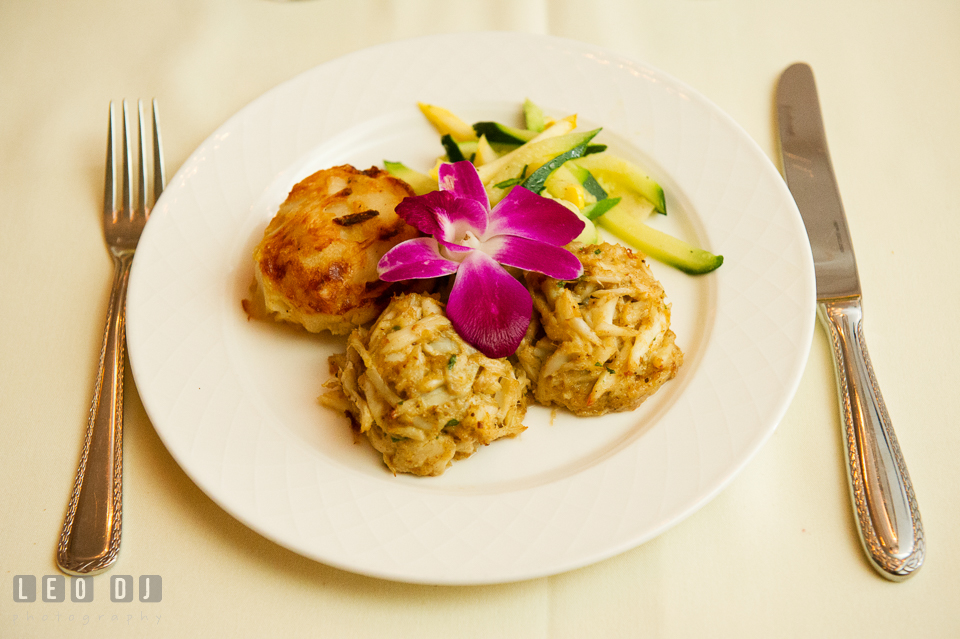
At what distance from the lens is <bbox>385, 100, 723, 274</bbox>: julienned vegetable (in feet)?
10.8

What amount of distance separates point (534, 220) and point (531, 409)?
84 cm

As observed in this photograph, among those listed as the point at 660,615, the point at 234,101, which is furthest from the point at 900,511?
the point at 234,101

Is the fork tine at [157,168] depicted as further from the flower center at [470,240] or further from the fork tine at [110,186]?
the flower center at [470,240]

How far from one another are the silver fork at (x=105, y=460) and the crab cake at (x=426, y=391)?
109cm

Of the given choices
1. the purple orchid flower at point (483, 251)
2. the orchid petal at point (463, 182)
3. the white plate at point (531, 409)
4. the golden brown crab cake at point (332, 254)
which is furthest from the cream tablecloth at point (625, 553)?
the orchid petal at point (463, 182)

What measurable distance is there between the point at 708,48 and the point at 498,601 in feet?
13.0

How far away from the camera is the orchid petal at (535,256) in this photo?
2654 millimetres

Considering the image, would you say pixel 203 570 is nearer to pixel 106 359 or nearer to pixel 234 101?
pixel 106 359

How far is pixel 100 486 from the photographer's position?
2.72 m

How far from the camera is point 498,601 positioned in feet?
8.49

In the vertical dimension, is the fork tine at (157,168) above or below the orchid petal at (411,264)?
above

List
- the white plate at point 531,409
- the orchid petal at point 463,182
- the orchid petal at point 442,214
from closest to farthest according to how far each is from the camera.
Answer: the white plate at point 531,409, the orchid petal at point 442,214, the orchid petal at point 463,182

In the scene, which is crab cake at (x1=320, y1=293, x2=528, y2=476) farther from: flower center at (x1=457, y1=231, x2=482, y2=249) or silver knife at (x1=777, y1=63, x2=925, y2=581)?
silver knife at (x1=777, y1=63, x2=925, y2=581)

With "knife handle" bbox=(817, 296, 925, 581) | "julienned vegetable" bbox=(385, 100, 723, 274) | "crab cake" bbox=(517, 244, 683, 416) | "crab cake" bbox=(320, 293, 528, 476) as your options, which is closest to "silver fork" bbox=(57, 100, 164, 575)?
"crab cake" bbox=(320, 293, 528, 476)
